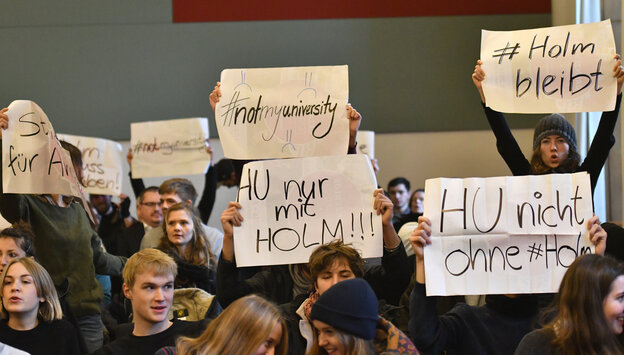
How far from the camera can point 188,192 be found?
18.7ft

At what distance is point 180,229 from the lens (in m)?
4.80

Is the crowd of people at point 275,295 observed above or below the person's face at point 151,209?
below

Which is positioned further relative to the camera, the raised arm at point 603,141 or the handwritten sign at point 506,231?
the raised arm at point 603,141

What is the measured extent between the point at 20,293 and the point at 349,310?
1.75 meters

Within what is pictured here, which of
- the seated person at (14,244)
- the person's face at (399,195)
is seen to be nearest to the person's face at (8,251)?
the seated person at (14,244)

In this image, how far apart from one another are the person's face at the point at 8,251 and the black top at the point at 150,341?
973 mm

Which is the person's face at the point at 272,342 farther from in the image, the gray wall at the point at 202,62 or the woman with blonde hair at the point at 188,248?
the gray wall at the point at 202,62

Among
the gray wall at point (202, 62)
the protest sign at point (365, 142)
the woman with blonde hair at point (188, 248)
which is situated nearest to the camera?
the woman with blonde hair at point (188, 248)

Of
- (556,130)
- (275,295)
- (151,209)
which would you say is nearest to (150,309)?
(275,295)

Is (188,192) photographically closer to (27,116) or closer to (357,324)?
(27,116)

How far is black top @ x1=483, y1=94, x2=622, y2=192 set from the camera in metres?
3.82

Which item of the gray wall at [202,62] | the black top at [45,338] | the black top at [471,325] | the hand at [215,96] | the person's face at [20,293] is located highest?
the gray wall at [202,62]

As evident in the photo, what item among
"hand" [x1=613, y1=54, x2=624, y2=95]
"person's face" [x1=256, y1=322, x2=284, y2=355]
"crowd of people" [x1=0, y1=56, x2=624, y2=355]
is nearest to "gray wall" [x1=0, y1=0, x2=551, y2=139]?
"crowd of people" [x1=0, y1=56, x2=624, y2=355]

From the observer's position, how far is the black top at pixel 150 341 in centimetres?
A: 353
